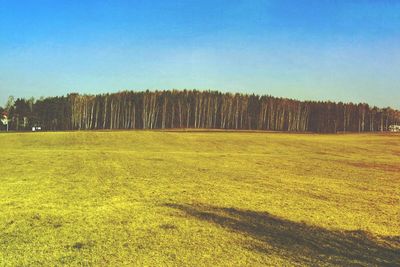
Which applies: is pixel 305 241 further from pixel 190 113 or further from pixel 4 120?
pixel 4 120

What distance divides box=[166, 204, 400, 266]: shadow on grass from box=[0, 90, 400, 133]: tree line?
135m

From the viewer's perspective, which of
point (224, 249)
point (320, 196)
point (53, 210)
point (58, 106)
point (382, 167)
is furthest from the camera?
point (58, 106)

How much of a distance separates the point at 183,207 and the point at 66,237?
16.4 ft

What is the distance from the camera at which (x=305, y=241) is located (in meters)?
11.5

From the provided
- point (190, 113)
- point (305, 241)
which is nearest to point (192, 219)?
point (305, 241)

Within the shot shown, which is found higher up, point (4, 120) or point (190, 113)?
point (190, 113)

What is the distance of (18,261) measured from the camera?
9383 mm

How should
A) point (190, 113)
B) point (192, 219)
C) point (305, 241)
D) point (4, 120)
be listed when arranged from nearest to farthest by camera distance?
Result: point (305, 241) → point (192, 219) → point (4, 120) → point (190, 113)

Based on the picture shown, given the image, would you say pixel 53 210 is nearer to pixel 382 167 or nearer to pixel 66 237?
pixel 66 237

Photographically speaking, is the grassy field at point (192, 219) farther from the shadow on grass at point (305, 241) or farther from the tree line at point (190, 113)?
the tree line at point (190, 113)

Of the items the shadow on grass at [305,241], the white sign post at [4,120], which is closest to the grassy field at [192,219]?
the shadow on grass at [305,241]

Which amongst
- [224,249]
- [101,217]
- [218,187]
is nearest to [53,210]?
[101,217]

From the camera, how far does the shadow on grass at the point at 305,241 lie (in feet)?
33.2

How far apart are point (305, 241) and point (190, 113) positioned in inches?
5819
